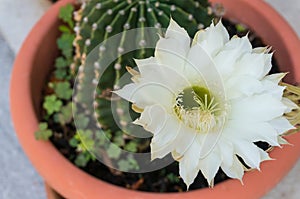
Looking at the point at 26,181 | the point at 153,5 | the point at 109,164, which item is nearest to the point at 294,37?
the point at 153,5

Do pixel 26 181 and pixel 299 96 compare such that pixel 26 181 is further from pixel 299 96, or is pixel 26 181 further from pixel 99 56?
pixel 299 96

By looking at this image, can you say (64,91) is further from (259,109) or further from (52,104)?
(259,109)

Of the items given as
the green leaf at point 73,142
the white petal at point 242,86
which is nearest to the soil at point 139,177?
the green leaf at point 73,142

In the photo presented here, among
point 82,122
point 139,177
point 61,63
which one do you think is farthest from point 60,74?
point 139,177

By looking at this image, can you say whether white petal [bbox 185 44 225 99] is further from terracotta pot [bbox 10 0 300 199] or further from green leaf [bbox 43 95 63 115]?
green leaf [bbox 43 95 63 115]

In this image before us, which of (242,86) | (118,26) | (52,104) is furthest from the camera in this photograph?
(52,104)

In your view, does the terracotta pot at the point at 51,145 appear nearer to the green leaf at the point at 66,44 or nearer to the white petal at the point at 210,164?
the green leaf at the point at 66,44
